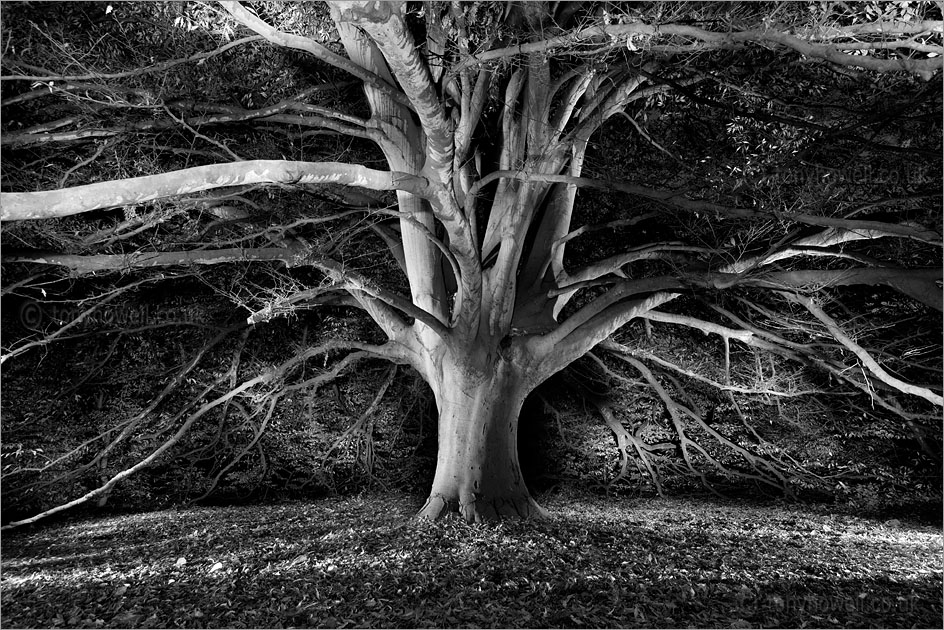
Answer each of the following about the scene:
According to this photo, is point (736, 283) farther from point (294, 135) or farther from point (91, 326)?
point (91, 326)

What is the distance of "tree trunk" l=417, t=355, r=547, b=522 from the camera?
22.1ft

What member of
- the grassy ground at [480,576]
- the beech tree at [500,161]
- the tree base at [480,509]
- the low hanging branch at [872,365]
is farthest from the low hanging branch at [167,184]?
the low hanging branch at [872,365]

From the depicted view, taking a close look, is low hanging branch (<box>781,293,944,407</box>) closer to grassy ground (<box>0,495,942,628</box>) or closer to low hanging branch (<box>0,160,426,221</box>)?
grassy ground (<box>0,495,942,628</box>)

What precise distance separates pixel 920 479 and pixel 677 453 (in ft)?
13.0

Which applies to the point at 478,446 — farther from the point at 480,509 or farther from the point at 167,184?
the point at 167,184

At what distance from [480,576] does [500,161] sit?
4231 millimetres

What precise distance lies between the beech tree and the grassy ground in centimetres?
113

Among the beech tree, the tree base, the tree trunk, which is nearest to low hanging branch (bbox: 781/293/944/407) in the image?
the beech tree

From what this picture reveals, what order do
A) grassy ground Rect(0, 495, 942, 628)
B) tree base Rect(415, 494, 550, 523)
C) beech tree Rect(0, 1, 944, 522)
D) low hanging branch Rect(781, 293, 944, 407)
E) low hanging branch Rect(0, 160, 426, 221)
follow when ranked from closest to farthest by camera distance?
low hanging branch Rect(0, 160, 426, 221)
grassy ground Rect(0, 495, 942, 628)
beech tree Rect(0, 1, 944, 522)
low hanging branch Rect(781, 293, 944, 407)
tree base Rect(415, 494, 550, 523)

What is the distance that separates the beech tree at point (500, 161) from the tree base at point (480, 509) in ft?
0.08

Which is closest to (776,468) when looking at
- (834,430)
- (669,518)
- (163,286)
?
(834,430)

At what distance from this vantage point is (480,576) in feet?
16.4

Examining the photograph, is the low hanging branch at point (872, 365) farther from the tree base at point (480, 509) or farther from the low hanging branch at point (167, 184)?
the low hanging branch at point (167, 184)

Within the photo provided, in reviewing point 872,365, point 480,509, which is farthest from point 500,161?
point 872,365
